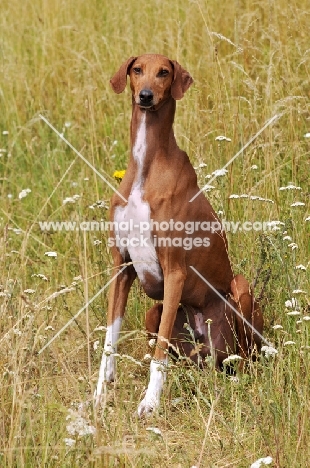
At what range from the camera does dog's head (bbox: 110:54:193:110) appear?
4668 millimetres

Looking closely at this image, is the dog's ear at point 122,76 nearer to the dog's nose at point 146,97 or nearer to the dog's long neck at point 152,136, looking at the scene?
the dog's long neck at point 152,136

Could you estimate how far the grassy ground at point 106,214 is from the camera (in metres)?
3.88

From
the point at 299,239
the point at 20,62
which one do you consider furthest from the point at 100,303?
the point at 20,62

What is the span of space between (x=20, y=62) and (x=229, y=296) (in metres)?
3.51

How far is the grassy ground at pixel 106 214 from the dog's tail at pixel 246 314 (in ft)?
0.43

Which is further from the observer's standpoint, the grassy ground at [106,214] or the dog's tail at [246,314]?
the dog's tail at [246,314]

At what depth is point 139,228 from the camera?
475cm

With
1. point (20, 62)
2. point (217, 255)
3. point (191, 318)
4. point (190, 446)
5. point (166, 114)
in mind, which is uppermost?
point (20, 62)

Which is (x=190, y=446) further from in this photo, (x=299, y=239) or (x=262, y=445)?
(x=299, y=239)

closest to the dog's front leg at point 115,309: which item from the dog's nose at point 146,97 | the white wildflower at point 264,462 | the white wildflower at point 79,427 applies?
the dog's nose at point 146,97

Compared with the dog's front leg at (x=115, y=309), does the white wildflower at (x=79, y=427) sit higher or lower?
lower

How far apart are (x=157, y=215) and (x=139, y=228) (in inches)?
4.3

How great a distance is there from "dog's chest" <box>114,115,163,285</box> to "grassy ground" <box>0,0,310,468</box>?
0.20 metres

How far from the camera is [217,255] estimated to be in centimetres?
512
